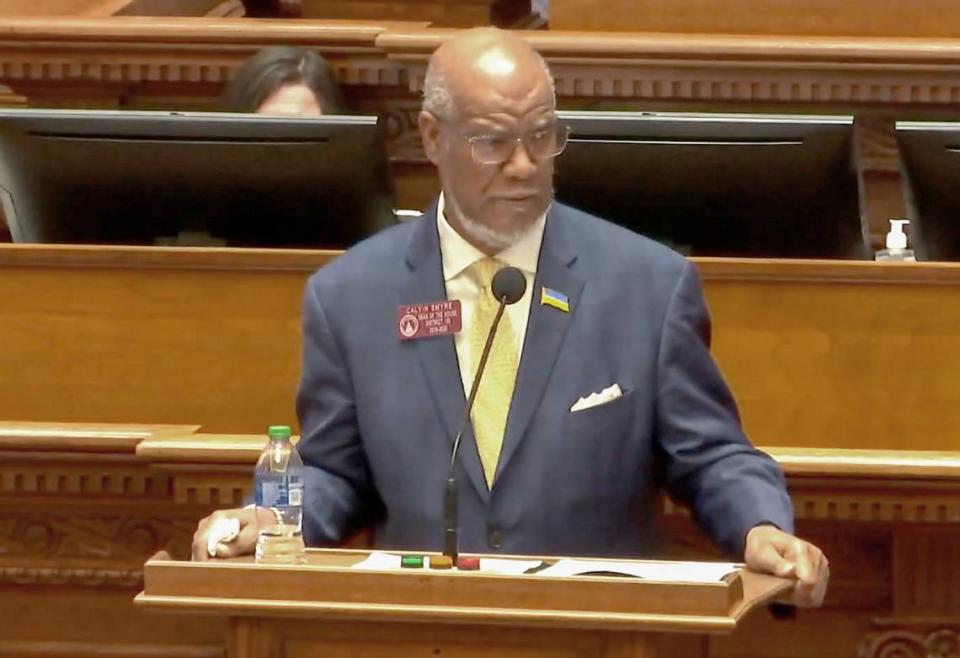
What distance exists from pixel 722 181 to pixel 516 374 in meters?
0.37

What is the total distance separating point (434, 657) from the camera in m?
1.37

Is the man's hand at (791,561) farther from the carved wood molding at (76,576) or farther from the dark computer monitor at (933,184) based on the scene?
the carved wood molding at (76,576)

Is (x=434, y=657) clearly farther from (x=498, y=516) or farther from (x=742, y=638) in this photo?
(x=742, y=638)

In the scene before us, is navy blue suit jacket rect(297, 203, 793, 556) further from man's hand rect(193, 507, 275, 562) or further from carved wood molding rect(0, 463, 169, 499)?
carved wood molding rect(0, 463, 169, 499)

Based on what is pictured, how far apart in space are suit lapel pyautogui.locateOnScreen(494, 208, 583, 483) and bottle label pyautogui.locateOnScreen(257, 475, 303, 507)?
0.67 feet

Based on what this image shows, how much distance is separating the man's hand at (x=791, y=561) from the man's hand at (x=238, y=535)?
1.16ft

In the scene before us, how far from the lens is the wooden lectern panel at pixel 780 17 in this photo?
2.79 metres

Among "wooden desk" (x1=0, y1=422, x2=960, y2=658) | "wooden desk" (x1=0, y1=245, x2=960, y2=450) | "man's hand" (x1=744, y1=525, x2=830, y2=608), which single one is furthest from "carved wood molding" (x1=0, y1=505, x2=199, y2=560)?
"man's hand" (x1=744, y1=525, x2=830, y2=608)

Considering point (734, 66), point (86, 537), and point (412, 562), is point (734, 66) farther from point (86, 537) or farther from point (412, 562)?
point (412, 562)

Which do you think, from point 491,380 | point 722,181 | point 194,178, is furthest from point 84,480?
point 722,181

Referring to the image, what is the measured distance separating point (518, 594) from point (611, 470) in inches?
12.8

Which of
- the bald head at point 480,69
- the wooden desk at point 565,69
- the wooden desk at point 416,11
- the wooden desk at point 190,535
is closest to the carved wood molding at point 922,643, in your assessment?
the wooden desk at point 190,535

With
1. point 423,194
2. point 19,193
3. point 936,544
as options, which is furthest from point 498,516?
point 423,194

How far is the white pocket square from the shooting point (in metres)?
1.64
